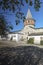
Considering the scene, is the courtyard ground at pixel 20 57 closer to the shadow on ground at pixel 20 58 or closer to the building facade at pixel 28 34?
the shadow on ground at pixel 20 58

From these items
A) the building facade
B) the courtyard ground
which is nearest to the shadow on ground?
the courtyard ground

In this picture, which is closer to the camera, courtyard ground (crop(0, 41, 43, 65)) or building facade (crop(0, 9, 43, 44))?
courtyard ground (crop(0, 41, 43, 65))

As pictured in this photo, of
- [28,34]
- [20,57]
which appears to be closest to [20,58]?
[20,57]

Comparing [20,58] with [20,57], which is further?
[20,57]

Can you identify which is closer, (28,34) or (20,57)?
(20,57)

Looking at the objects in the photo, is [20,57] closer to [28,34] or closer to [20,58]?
[20,58]

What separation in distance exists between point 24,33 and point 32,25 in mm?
8936

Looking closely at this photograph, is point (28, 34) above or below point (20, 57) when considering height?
above

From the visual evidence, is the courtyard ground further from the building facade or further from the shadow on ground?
the building facade

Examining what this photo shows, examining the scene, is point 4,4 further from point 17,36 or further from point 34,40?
point 17,36

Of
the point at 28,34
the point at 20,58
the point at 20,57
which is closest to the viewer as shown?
the point at 20,58

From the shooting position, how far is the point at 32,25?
79.3 metres

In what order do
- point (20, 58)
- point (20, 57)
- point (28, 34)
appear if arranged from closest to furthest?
1. point (20, 58)
2. point (20, 57)
3. point (28, 34)

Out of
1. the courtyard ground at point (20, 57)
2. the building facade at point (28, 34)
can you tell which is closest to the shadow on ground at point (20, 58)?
the courtyard ground at point (20, 57)
